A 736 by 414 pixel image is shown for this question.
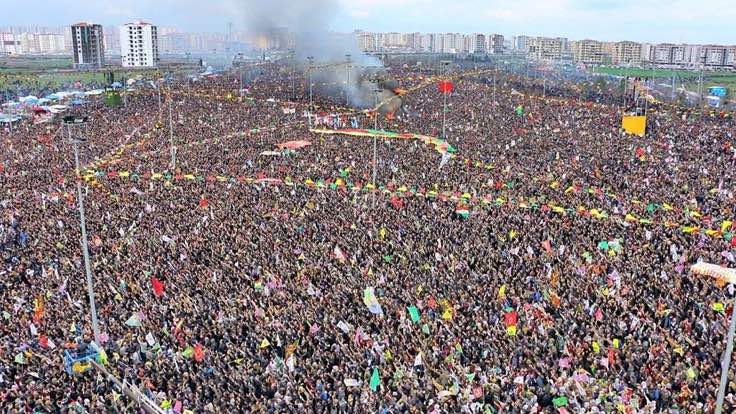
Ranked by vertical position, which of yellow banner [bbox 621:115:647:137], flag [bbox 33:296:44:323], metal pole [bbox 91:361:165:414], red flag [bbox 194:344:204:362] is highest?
yellow banner [bbox 621:115:647:137]

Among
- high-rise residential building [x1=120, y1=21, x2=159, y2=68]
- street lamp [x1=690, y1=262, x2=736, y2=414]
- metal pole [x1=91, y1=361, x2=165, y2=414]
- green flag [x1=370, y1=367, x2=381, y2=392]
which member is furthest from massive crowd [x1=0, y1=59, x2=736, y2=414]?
high-rise residential building [x1=120, y1=21, x2=159, y2=68]

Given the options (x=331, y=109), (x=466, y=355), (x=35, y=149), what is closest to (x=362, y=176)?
(x=466, y=355)

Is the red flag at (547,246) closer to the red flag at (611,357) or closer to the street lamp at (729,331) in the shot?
the street lamp at (729,331)

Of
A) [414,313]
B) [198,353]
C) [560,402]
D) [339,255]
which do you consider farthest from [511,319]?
[198,353]

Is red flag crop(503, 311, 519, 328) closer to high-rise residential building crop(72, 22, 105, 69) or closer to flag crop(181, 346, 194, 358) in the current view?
flag crop(181, 346, 194, 358)

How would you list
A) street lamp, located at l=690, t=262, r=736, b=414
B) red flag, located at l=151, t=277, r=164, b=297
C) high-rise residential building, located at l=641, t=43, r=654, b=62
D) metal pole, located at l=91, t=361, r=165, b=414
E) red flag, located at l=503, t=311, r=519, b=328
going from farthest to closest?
high-rise residential building, located at l=641, t=43, r=654, b=62 → red flag, located at l=151, t=277, r=164, b=297 → red flag, located at l=503, t=311, r=519, b=328 → metal pole, located at l=91, t=361, r=165, b=414 → street lamp, located at l=690, t=262, r=736, b=414

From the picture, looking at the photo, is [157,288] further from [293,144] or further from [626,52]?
[626,52]
